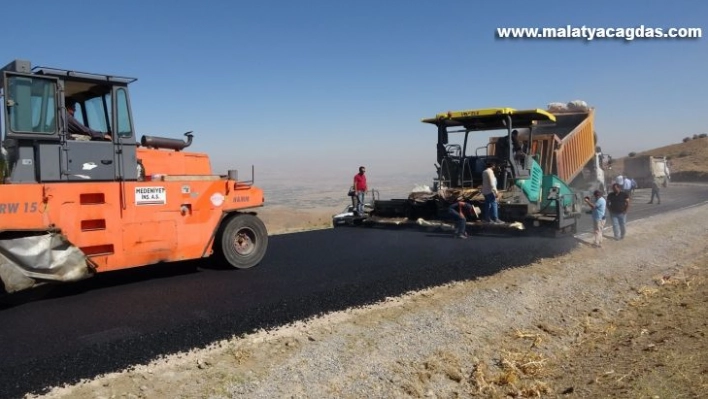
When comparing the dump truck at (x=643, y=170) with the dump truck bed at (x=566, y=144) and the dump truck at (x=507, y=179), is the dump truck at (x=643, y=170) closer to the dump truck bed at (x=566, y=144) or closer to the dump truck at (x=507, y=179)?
the dump truck bed at (x=566, y=144)

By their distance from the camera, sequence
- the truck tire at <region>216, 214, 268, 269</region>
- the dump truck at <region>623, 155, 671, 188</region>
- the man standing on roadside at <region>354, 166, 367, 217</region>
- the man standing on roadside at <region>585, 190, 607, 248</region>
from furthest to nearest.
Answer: the dump truck at <region>623, 155, 671, 188</region> → the man standing on roadside at <region>354, 166, 367, 217</region> → the man standing on roadside at <region>585, 190, 607, 248</region> → the truck tire at <region>216, 214, 268, 269</region>

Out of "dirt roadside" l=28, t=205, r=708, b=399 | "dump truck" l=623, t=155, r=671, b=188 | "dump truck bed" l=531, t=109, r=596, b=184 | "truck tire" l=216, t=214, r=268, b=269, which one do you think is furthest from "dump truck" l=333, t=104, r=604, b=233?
"dump truck" l=623, t=155, r=671, b=188

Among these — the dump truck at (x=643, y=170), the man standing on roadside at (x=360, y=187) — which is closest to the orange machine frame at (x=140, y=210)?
the man standing on roadside at (x=360, y=187)

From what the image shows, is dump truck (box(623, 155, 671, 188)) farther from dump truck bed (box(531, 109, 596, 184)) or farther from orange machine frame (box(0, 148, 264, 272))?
orange machine frame (box(0, 148, 264, 272))

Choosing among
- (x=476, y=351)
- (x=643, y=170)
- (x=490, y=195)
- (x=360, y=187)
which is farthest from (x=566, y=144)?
(x=643, y=170)

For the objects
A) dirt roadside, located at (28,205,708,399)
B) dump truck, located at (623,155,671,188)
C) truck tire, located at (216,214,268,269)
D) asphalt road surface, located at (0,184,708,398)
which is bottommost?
dirt roadside, located at (28,205,708,399)

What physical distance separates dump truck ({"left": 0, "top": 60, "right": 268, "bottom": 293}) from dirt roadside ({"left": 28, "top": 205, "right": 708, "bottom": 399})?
6.89 feet

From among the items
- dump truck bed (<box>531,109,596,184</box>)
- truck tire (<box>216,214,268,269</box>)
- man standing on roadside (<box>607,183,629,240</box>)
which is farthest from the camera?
dump truck bed (<box>531,109,596,184</box>)

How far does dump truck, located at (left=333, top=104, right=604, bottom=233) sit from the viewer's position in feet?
34.3

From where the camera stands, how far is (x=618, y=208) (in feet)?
34.9

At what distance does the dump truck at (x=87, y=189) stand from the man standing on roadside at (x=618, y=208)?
8.06 m

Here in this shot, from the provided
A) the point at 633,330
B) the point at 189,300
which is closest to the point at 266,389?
the point at 189,300

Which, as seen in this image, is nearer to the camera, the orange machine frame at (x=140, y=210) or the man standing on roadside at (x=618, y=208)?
the orange machine frame at (x=140, y=210)

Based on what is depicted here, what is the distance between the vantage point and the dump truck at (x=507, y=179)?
34.3 feet
